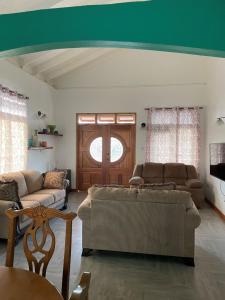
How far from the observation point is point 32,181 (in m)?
4.68

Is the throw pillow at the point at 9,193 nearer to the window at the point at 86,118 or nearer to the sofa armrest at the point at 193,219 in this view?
the sofa armrest at the point at 193,219

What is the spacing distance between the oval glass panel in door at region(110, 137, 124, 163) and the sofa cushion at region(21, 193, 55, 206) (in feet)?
9.66

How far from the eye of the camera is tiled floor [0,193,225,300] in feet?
7.48

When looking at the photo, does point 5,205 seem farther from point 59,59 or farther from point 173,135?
point 173,135

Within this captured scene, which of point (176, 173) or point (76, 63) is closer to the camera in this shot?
point (176, 173)

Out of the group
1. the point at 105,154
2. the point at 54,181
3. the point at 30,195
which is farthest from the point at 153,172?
the point at 30,195

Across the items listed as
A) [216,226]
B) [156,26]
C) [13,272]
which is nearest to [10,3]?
[156,26]

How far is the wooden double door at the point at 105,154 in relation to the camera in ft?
22.8

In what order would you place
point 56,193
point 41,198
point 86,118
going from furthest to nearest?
point 86,118
point 56,193
point 41,198

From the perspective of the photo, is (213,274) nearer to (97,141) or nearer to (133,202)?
(133,202)

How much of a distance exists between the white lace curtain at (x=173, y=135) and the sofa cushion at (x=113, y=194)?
378 centimetres

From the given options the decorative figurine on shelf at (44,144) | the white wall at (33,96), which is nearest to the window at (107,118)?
the white wall at (33,96)

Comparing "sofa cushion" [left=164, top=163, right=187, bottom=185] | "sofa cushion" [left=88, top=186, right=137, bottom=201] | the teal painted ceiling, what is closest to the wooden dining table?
Answer: "sofa cushion" [left=88, top=186, right=137, bottom=201]

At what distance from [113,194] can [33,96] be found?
13.5 feet
